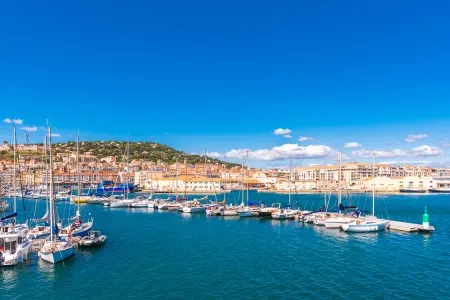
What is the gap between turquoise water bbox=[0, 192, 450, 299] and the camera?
20547mm

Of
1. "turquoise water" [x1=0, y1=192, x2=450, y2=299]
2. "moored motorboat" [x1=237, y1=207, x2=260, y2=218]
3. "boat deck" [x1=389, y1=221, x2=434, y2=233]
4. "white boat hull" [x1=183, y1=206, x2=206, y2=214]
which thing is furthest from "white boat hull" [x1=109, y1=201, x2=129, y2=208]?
"boat deck" [x1=389, y1=221, x2=434, y2=233]

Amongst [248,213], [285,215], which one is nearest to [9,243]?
[248,213]

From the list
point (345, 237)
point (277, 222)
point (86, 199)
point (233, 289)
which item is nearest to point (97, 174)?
point (86, 199)

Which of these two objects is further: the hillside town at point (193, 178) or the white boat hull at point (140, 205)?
the hillside town at point (193, 178)

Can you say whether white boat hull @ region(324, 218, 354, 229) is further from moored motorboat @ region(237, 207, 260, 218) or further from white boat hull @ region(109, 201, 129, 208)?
white boat hull @ region(109, 201, 129, 208)

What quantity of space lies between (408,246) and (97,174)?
134522 millimetres

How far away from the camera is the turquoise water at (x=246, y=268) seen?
20547 millimetres

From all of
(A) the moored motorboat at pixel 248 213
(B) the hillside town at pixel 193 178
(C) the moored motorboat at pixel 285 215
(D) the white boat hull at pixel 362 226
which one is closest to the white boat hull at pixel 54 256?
(D) the white boat hull at pixel 362 226

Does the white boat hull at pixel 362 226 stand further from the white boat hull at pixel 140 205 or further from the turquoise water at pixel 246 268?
the white boat hull at pixel 140 205

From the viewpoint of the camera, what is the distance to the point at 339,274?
23.9m

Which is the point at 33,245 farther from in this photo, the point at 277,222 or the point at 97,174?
the point at 97,174

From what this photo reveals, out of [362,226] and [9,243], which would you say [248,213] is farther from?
[9,243]

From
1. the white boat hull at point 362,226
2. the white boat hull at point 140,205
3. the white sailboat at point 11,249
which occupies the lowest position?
the white boat hull at point 140,205

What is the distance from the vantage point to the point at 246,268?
25.3 metres
